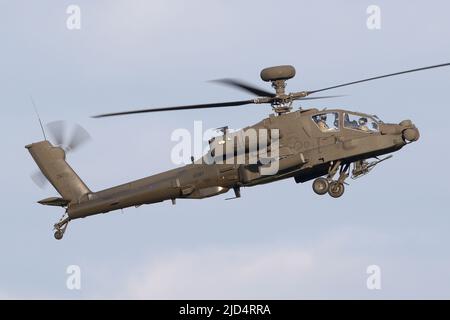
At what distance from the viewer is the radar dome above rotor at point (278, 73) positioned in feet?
132

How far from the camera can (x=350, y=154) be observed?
40.5 meters

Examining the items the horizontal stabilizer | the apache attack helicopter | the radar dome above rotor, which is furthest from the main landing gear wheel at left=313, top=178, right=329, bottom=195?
the horizontal stabilizer

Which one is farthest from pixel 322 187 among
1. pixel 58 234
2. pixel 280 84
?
pixel 58 234

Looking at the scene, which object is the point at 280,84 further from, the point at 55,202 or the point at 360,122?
the point at 55,202

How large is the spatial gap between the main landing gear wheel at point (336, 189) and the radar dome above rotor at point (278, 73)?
4155 mm

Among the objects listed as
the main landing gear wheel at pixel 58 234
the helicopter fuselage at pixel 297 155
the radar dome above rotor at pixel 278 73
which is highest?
the radar dome above rotor at pixel 278 73

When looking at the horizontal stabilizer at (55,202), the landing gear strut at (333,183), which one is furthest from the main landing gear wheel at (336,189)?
the horizontal stabilizer at (55,202)

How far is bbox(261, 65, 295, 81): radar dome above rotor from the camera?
132 feet

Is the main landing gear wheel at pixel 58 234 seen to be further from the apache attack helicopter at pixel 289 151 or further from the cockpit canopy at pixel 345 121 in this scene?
the cockpit canopy at pixel 345 121

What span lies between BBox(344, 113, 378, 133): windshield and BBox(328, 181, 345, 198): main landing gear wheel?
2.04m

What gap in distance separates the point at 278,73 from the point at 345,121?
3.03 meters

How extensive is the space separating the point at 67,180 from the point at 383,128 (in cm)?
1269

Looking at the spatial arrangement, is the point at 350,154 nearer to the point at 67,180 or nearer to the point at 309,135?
the point at 309,135
